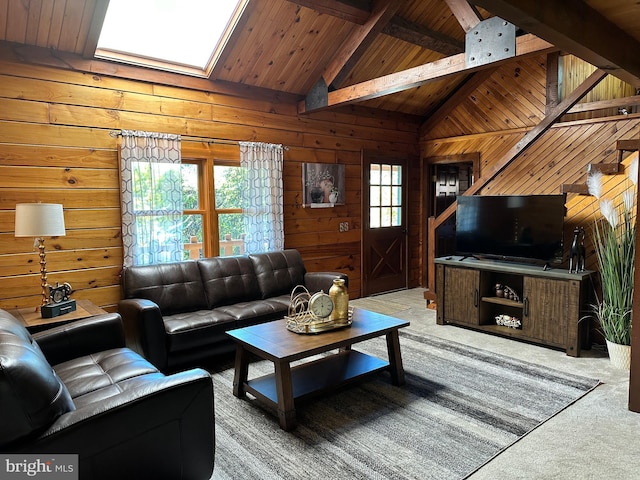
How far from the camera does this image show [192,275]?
411 cm

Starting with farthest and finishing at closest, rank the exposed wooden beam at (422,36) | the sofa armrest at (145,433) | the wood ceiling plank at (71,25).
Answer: the exposed wooden beam at (422,36) < the wood ceiling plank at (71,25) < the sofa armrest at (145,433)

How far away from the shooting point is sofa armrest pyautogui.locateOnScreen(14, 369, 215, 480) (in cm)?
166

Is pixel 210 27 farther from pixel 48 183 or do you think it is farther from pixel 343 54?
pixel 48 183

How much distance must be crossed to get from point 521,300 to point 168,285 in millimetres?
3463

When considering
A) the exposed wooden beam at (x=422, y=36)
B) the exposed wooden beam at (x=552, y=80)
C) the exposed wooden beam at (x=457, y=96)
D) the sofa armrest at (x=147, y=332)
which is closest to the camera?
the sofa armrest at (x=147, y=332)

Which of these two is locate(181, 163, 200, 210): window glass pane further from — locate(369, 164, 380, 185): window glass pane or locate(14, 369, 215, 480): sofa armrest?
locate(14, 369, 215, 480): sofa armrest

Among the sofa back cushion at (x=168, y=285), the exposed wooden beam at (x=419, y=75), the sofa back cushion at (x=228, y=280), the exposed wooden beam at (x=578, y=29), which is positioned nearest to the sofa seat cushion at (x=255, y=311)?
the sofa back cushion at (x=228, y=280)

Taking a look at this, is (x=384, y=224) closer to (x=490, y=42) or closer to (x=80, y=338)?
(x=490, y=42)

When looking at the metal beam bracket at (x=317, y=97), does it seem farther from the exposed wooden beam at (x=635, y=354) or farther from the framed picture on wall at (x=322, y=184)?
the exposed wooden beam at (x=635, y=354)

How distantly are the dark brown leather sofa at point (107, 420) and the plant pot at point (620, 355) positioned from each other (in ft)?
10.9

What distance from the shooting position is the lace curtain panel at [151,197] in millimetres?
4094

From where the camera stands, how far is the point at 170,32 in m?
4.19

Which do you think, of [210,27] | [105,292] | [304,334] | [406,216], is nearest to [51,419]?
[304,334]

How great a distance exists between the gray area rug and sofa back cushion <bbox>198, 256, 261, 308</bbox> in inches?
31.3
